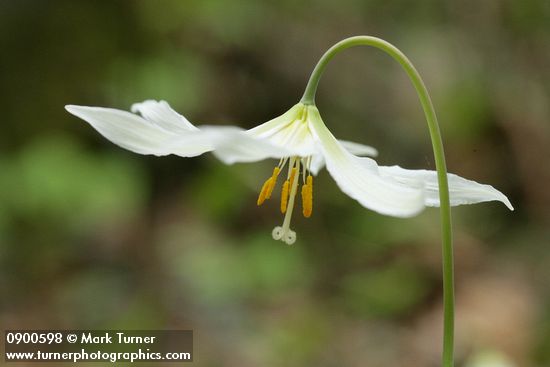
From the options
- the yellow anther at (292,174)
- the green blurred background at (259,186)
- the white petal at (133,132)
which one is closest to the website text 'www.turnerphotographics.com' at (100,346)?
the green blurred background at (259,186)

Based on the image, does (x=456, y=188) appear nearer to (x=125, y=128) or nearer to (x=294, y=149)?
(x=294, y=149)

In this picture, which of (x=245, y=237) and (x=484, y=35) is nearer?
(x=245, y=237)

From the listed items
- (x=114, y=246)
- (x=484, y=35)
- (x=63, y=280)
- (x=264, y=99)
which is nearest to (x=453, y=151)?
(x=484, y=35)

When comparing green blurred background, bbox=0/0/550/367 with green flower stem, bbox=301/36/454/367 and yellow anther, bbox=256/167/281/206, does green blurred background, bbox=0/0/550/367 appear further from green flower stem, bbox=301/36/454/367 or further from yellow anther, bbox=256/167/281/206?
green flower stem, bbox=301/36/454/367

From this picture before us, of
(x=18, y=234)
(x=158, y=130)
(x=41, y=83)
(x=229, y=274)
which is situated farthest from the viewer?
(x=41, y=83)

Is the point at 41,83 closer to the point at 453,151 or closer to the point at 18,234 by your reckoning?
the point at 18,234

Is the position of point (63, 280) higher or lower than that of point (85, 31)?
lower

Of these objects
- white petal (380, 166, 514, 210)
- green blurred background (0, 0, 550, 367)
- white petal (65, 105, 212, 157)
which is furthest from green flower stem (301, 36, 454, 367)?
green blurred background (0, 0, 550, 367)

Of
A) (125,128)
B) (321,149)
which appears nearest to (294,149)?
(321,149)
